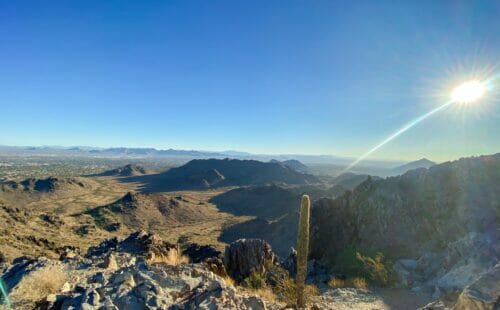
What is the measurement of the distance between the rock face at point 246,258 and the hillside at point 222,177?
343 ft

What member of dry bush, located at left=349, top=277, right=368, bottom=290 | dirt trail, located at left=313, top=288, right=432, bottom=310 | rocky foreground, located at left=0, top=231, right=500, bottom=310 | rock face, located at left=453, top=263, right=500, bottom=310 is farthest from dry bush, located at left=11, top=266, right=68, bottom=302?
dry bush, located at left=349, top=277, right=368, bottom=290

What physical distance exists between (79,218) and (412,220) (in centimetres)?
5209

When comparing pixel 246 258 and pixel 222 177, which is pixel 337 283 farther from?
pixel 222 177

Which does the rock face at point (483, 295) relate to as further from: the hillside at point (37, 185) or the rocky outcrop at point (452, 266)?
the hillside at point (37, 185)

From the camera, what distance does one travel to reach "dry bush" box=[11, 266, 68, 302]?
807 cm

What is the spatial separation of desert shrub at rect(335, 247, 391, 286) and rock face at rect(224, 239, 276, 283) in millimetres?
4401

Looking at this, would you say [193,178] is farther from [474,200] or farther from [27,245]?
[474,200]

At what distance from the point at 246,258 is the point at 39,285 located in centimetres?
1083

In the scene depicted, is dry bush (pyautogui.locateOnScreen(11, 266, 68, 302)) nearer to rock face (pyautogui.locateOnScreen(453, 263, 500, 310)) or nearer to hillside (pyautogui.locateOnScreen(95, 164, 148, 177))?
rock face (pyautogui.locateOnScreen(453, 263, 500, 310))

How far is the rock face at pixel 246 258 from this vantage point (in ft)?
57.3

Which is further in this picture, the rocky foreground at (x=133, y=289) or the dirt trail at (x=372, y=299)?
the dirt trail at (x=372, y=299)

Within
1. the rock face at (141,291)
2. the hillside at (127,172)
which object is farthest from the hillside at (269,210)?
the hillside at (127,172)

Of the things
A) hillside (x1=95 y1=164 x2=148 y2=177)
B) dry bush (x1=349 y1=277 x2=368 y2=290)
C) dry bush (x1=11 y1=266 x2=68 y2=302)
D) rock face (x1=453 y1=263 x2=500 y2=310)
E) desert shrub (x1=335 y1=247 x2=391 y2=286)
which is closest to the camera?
rock face (x1=453 y1=263 x2=500 y2=310)

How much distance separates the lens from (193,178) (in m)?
133
